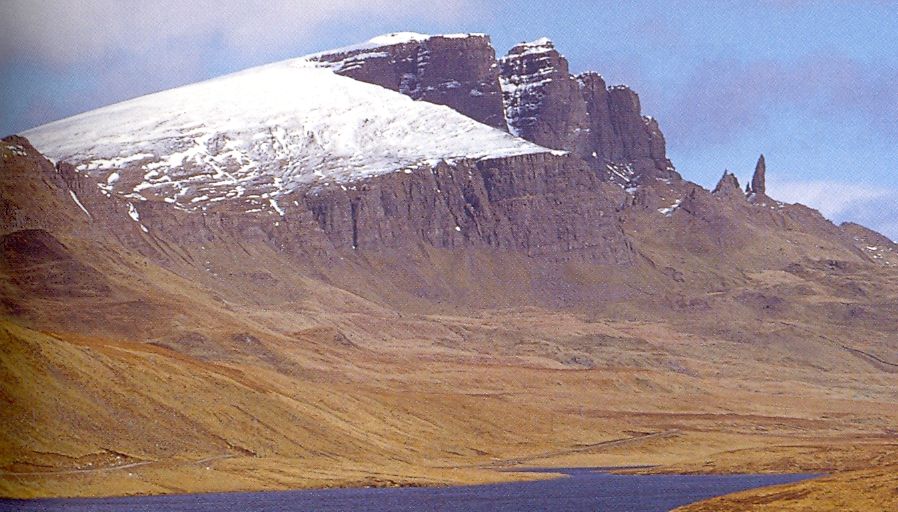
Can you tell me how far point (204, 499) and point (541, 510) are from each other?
26.4 m

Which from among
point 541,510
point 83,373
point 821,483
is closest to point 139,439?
point 83,373

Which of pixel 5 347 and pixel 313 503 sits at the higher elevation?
pixel 5 347

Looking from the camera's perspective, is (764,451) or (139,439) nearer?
(139,439)

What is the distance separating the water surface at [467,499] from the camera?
429ft

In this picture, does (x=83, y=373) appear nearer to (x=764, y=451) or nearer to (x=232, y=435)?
(x=232, y=435)

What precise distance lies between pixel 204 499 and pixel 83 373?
2354cm

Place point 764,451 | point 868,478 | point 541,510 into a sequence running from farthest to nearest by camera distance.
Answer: point 764,451, point 541,510, point 868,478

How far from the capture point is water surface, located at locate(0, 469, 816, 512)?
130875 millimetres

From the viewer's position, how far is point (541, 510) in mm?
131750

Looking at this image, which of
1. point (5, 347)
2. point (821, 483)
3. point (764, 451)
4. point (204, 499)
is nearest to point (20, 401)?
point (5, 347)

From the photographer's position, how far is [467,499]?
5684 inches

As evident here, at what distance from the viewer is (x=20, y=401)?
14562 cm

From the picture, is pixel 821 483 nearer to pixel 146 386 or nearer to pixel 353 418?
pixel 146 386

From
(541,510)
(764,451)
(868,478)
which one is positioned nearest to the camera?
(868,478)
